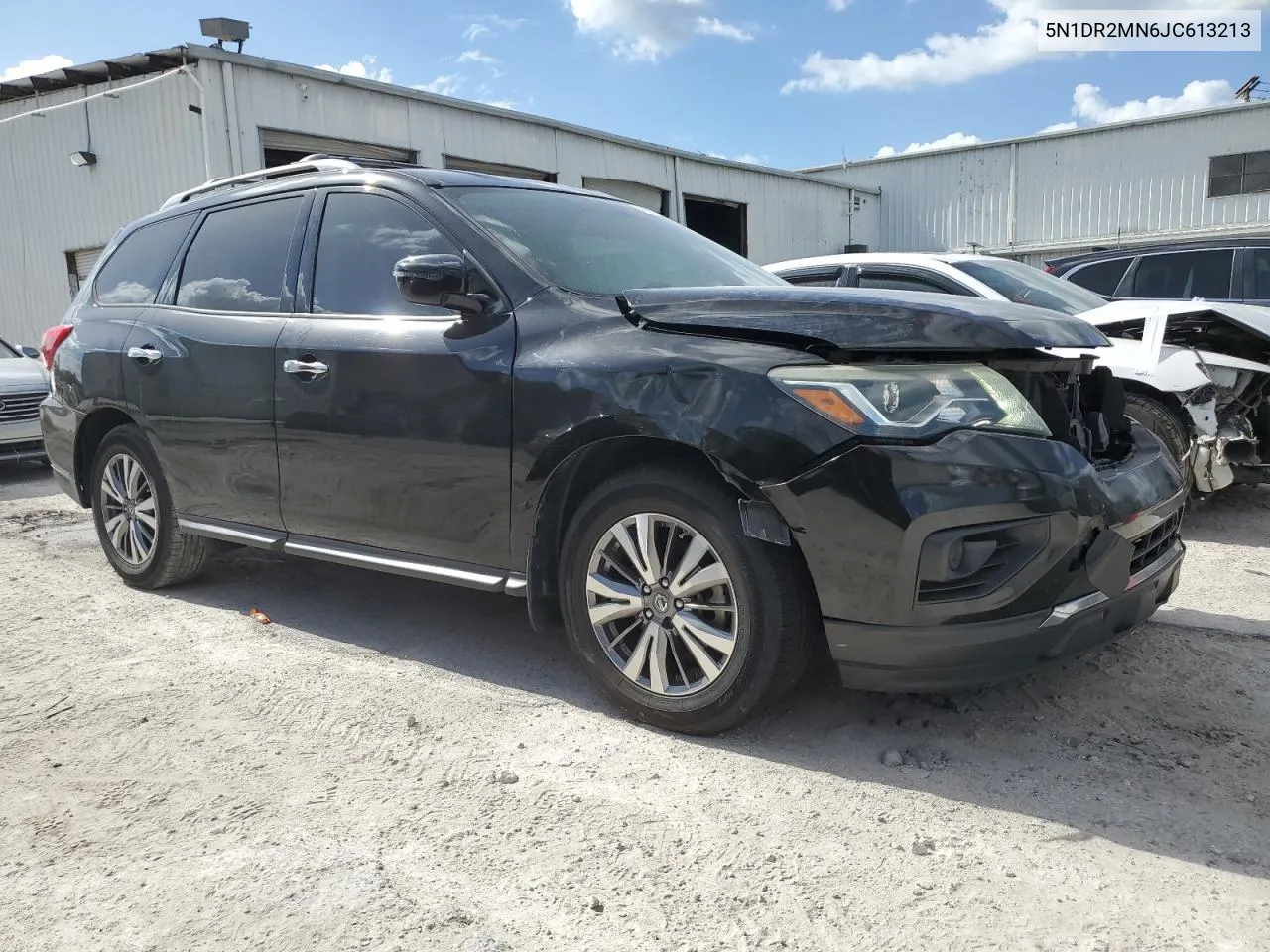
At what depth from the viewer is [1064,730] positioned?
2.97 meters

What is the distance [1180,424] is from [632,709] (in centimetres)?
401

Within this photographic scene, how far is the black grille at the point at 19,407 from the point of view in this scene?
859 centimetres

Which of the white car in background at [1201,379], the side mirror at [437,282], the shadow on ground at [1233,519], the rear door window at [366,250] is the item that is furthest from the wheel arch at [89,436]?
the shadow on ground at [1233,519]

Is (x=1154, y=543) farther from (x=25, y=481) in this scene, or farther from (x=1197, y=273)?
(x=25, y=481)

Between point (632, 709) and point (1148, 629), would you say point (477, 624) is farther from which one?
point (1148, 629)

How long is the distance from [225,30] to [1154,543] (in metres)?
12.4

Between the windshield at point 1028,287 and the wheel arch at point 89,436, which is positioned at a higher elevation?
the windshield at point 1028,287

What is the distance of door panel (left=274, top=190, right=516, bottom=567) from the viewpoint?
323 centimetres

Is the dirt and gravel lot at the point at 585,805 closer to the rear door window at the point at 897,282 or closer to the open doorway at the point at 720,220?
the rear door window at the point at 897,282

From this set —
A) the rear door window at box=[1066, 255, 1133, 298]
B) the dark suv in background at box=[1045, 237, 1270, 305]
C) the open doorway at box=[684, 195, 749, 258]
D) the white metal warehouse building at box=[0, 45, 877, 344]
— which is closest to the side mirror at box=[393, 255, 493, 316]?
the dark suv in background at box=[1045, 237, 1270, 305]

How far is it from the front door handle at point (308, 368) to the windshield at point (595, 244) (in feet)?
2.60

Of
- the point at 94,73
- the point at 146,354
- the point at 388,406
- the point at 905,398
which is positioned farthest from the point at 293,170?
the point at 94,73

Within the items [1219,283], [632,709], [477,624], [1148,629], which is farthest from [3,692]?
[1219,283]

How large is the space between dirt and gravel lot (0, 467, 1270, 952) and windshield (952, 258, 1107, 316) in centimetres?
281
